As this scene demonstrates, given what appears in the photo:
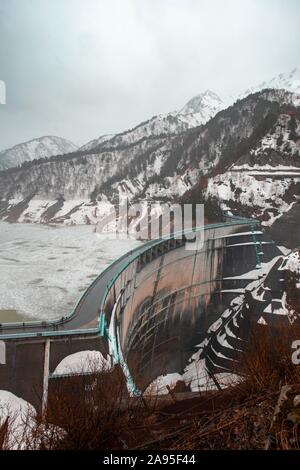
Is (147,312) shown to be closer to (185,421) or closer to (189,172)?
(185,421)

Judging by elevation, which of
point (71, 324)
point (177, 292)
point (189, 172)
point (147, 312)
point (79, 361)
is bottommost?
point (147, 312)

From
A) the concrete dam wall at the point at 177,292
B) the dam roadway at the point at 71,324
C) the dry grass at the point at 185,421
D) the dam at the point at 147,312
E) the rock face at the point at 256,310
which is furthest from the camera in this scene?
the rock face at the point at 256,310

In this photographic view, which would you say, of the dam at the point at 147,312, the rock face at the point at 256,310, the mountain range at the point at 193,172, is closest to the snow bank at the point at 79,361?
the dam at the point at 147,312

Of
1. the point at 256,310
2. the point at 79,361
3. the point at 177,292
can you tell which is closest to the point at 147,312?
the point at 177,292

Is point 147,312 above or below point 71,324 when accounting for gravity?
below

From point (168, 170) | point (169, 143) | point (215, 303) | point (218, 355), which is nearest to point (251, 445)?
point (218, 355)

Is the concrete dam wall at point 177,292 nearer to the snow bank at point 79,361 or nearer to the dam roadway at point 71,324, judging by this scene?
the dam roadway at point 71,324

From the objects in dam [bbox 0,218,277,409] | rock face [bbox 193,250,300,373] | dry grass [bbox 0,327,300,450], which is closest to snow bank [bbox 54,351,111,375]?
dam [bbox 0,218,277,409]

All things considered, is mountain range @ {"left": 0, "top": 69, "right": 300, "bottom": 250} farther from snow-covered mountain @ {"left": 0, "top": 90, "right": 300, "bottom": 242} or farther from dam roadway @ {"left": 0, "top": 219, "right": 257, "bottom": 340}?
dam roadway @ {"left": 0, "top": 219, "right": 257, "bottom": 340}

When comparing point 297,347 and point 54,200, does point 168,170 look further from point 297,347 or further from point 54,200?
point 297,347
